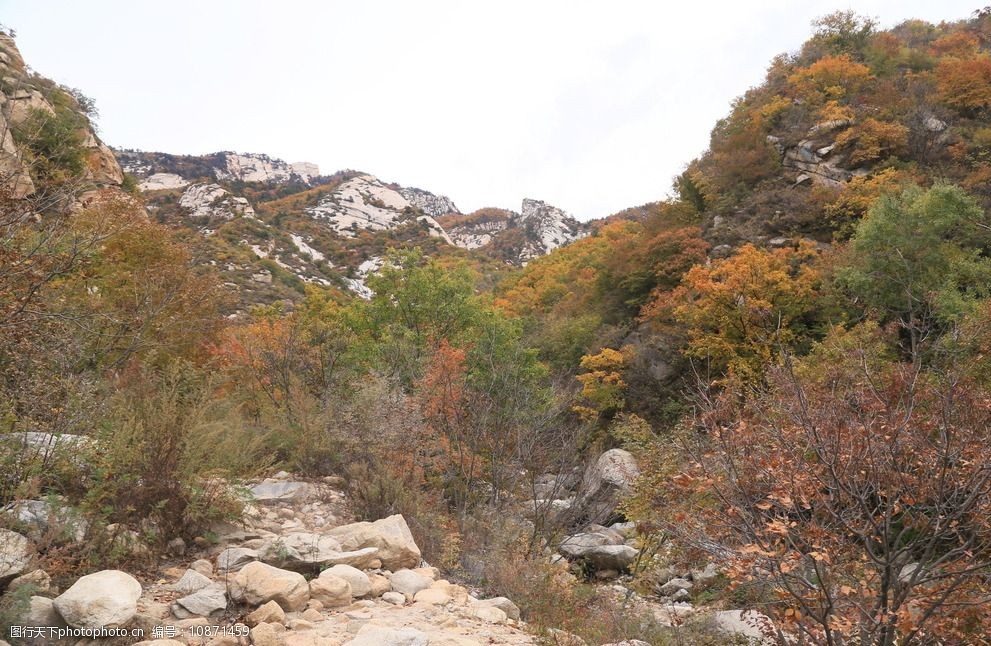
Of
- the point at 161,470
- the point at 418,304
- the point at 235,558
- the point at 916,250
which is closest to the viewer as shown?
the point at 235,558

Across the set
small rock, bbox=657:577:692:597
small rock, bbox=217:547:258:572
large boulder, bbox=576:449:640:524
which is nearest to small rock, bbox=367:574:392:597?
small rock, bbox=217:547:258:572

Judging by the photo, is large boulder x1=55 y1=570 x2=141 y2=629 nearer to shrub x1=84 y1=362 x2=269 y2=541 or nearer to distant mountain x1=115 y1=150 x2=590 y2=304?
shrub x1=84 y1=362 x2=269 y2=541

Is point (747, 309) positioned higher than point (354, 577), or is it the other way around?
point (747, 309)

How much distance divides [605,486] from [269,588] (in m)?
8.91

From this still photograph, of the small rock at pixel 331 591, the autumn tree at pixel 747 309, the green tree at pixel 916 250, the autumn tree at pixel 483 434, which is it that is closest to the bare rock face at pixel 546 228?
the autumn tree at pixel 747 309

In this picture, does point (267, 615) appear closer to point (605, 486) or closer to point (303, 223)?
point (605, 486)

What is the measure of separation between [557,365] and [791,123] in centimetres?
1619

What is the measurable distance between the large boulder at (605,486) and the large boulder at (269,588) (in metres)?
6.11

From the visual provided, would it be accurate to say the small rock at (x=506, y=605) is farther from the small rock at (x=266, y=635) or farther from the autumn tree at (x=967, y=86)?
the autumn tree at (x=967, y=86)

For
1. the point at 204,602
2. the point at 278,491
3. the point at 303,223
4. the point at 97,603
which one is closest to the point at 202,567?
the point at 204,602

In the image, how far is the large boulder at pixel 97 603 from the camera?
323cm

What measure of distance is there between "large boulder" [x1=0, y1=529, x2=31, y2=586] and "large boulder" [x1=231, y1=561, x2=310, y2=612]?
131 cm

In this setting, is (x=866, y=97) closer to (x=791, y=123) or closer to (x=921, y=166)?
(x=791, y=123)

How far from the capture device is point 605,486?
11750 millimetres
